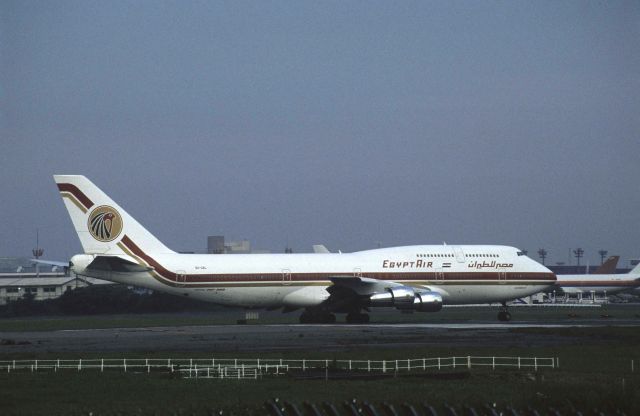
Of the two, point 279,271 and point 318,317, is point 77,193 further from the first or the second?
point 318,317

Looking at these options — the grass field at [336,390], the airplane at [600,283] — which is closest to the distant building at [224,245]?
the airplane at [600,283]

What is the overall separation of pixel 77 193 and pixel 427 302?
953 inches

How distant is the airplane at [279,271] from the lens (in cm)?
6838

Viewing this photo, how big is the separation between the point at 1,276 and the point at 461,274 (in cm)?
9130

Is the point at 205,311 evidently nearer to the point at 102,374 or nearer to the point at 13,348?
the point at 13,348

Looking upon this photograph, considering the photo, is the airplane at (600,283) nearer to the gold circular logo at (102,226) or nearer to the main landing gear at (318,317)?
the main landing gear at (318,317)

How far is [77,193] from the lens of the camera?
68.6 meters

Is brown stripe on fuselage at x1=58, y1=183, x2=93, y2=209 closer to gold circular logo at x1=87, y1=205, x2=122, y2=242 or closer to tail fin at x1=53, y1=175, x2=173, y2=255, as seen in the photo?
tail fin at x1=53, y1=175, x2=173, y2=255

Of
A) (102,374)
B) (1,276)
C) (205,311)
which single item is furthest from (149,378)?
(1,276)

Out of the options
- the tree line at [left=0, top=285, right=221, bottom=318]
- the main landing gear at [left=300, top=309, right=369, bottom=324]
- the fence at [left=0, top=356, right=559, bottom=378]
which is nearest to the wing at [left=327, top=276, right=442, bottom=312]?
the main landing gear at [left=300, top=309, right=369, bottom=324]

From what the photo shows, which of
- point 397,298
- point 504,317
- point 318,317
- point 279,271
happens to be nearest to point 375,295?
point 397,298

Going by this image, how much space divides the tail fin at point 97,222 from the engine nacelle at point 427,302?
17.7 metres

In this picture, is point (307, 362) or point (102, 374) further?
point (307, 362)

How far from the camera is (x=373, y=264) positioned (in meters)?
72.1
